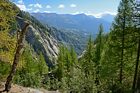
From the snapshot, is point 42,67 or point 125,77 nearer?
point 125,77

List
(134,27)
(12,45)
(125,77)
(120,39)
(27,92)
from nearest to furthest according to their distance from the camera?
(27,92) < (12,45) < (134,27) < (120,39) < (125,77)

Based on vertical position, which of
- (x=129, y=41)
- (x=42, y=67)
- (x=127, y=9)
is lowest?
(x=42, y=67)

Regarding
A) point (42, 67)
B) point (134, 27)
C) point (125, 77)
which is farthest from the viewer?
point (42, 67)

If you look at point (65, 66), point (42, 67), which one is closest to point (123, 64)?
point (65, 66)

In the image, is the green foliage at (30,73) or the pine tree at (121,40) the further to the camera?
the green foliage at (30,73)

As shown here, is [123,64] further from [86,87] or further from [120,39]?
[86,87]

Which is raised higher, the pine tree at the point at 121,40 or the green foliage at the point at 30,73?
the pine tree at the point at 121,40

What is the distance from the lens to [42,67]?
304ft

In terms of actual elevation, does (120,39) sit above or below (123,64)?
above

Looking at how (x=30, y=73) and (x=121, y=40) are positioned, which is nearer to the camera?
(x=121, y=40)

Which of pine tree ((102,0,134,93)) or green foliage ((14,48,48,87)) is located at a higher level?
pine tree ((102,0,134,93))

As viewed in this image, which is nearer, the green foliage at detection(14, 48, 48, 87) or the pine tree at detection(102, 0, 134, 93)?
the pine tree at detection(102, 0, 134, 93)

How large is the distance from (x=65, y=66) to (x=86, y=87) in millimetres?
46955

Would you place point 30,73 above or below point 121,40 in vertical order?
below
